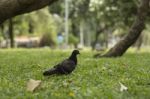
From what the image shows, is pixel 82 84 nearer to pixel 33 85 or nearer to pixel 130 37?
pixel 33 85

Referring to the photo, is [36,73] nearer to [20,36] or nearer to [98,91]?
[98,91]

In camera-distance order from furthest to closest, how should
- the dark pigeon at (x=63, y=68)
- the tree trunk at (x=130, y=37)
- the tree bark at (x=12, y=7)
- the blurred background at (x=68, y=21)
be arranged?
the blurred background at (x=68, y=21), the tree trunk at (x=130, y=37), the tree bark at (x=12, y=7), the dark pigeon at (x=63, y=68)

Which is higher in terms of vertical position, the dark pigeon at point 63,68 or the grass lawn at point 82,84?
the dark pigeon at point 63,68

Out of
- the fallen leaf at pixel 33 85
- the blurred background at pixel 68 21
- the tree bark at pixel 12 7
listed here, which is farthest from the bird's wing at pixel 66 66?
the blurred background at pixel 68 21

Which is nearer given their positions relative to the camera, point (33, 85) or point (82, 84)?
point (33, 85)

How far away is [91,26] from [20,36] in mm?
19701

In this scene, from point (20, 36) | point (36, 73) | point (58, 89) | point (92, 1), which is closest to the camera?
point (58, 89)

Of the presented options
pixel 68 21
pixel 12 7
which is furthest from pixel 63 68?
pixel 68 21

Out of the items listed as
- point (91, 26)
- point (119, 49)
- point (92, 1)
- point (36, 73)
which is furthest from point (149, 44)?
point (36, 73)

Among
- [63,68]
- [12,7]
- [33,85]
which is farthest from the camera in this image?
[12,7]

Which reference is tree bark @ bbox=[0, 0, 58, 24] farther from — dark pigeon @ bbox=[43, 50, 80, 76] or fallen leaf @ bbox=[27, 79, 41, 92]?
fallen leaf @ bbox=[27, 79, 41, 92]

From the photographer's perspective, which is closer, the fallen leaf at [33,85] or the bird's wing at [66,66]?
the fallen leaf at [33,85]

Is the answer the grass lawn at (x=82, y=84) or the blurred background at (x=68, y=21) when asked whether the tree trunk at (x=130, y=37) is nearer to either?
the grass lawn at (x=82, y=84)

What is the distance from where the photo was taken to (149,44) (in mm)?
95312
